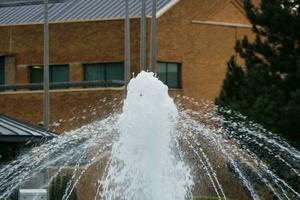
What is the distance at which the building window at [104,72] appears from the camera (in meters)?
52.2

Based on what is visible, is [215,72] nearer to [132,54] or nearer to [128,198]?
[132,54]

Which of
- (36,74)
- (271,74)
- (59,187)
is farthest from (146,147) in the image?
(36,74)

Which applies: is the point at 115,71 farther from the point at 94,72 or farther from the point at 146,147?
the point at 146,147

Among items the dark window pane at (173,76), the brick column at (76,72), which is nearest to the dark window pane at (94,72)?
the brick column at (76,72)

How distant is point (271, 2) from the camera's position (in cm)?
3111

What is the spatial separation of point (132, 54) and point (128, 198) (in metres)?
35.4

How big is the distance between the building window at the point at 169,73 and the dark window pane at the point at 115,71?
5.42 feet

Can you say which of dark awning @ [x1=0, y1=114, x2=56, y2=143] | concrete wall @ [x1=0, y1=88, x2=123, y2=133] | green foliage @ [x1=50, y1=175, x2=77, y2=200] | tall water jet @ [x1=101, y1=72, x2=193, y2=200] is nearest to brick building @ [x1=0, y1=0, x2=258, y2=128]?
concrete wall @ [x1=0, y1=88, x2=123, y2=133]

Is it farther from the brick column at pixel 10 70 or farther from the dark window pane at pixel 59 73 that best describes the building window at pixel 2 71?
the dark window pane at pixel 59 73

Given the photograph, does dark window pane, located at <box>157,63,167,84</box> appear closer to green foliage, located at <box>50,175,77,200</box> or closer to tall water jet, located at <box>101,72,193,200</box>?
green foliage, located at <box>50,175,77,200</box>

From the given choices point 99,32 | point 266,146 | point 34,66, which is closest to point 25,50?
point 34,66

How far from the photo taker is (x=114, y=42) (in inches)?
2058

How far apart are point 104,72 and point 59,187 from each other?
26230 mm

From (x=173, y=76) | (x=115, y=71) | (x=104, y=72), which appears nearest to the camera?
(x=115, y=71)
